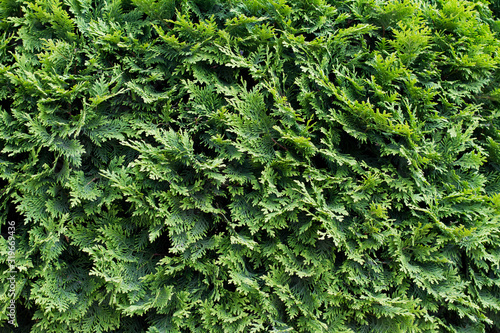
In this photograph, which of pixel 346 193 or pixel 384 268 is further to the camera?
pixel 384 268

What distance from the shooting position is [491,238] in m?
2.95

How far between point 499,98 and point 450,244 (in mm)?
1610

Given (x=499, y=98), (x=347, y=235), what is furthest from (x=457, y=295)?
(x=499, y=98)

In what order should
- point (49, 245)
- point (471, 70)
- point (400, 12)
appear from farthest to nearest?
point (471, 70), point (400, 12), point (49, 245)

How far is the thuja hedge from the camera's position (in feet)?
8.76

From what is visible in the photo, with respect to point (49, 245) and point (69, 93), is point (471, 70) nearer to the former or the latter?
point (69, 93)

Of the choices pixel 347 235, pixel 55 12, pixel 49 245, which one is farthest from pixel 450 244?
pixel 55 12

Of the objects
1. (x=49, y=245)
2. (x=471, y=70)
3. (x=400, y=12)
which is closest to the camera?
(x=49, y=245)

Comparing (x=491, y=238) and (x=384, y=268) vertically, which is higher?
(x=491, y=238)

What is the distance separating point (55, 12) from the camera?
105 inches

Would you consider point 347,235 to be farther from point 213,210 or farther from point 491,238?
point 491,238

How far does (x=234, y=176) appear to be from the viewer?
267 centimetres

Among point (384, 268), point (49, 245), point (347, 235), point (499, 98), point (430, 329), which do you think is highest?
point (499, 98)

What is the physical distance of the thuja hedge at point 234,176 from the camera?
2.67 m
